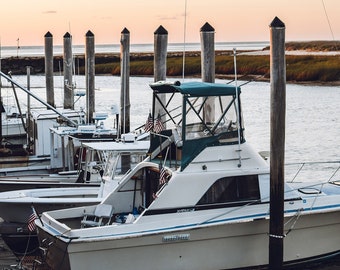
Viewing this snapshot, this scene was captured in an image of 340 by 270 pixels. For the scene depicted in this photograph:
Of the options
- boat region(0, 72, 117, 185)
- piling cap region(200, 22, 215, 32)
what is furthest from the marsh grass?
piling cap region(200, 22, 215, 32)

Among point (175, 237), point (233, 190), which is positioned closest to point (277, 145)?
point (233, 190)

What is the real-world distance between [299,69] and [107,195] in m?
60.4

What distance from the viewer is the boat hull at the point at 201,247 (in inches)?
531

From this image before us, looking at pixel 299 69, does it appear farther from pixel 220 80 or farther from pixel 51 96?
pixel 51 96

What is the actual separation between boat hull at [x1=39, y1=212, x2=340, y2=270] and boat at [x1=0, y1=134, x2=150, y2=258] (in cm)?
228

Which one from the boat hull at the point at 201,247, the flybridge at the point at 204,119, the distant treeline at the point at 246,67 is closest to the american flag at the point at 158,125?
the flybridge at the point at 204,119

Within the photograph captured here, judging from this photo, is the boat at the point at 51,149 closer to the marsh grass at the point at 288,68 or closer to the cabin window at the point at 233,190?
the cabin window at the point at 233,190

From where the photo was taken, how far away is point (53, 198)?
16.8 meters

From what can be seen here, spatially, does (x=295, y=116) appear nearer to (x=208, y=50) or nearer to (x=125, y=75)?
(x=125, y=75)

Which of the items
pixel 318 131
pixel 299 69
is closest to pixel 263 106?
pixel 318 131

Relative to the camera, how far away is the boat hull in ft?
44.2

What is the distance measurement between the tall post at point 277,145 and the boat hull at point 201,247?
34cm

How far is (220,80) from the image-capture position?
77188mm

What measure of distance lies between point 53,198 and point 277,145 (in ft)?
16.2
